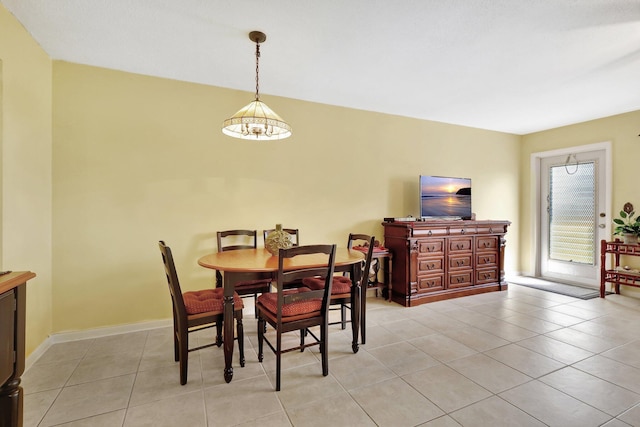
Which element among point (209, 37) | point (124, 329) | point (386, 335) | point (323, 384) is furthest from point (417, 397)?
point (209, 37)

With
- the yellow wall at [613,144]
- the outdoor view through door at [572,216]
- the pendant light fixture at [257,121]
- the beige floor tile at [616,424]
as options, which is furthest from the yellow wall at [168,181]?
the outdoor view through door at [572,216]

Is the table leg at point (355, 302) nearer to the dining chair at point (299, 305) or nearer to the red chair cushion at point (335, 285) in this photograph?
the red chair cushion at point (335, 285)

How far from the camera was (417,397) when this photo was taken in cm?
192

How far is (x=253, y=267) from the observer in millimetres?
2090

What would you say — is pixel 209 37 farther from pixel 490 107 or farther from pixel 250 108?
pixel 490 107

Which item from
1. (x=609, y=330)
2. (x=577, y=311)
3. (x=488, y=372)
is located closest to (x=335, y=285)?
(x=488, y=372)

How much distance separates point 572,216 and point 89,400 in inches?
246

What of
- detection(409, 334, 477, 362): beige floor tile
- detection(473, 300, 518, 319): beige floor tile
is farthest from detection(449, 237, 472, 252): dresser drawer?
detection(409, 334, 477, 362): beige floor tile

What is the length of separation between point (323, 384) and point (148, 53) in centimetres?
298

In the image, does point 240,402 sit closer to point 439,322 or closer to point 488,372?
point 488,372

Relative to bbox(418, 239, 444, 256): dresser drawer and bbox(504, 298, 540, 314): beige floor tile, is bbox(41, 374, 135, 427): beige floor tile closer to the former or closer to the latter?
bbox(418, 239, 444, 256): dresser drawer

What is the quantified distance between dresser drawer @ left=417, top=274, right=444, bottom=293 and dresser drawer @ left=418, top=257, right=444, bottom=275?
0.08m

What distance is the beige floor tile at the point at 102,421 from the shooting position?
5.47 feet

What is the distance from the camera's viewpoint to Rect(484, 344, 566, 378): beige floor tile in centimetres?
222
